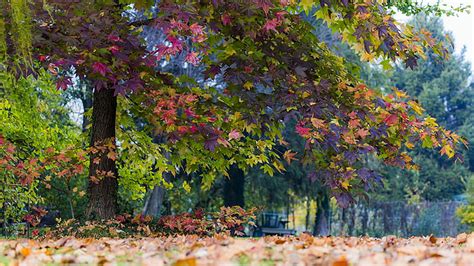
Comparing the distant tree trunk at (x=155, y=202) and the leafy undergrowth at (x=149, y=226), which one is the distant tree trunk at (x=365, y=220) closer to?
the distant tree trunk at (x=155, y=202)

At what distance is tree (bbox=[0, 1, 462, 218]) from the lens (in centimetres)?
549

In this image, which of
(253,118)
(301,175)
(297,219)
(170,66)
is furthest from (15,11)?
(297,219)

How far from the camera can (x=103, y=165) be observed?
22.2 ft

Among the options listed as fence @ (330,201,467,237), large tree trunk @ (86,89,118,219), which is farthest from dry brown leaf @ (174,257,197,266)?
fence @ (330,201,467,237)

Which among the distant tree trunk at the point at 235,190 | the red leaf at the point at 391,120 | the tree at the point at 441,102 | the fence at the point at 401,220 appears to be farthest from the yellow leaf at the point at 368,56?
the tree at the point at 441,102

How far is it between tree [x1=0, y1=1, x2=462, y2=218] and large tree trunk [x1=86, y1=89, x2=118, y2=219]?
0.21m

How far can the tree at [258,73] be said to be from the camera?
18.0 ft

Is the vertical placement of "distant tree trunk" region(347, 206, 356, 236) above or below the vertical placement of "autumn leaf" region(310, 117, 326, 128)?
below

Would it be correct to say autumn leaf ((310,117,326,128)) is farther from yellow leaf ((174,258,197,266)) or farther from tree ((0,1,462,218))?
yellow leaf ((174,258,197,266))

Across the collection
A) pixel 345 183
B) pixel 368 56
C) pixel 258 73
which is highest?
pixel 368 56

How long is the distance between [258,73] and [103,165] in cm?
204

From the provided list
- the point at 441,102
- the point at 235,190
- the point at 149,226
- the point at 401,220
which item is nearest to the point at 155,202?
the point at 235,190

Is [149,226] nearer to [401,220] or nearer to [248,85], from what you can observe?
[248,85]

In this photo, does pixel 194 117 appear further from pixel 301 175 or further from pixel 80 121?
pixel 80 121
